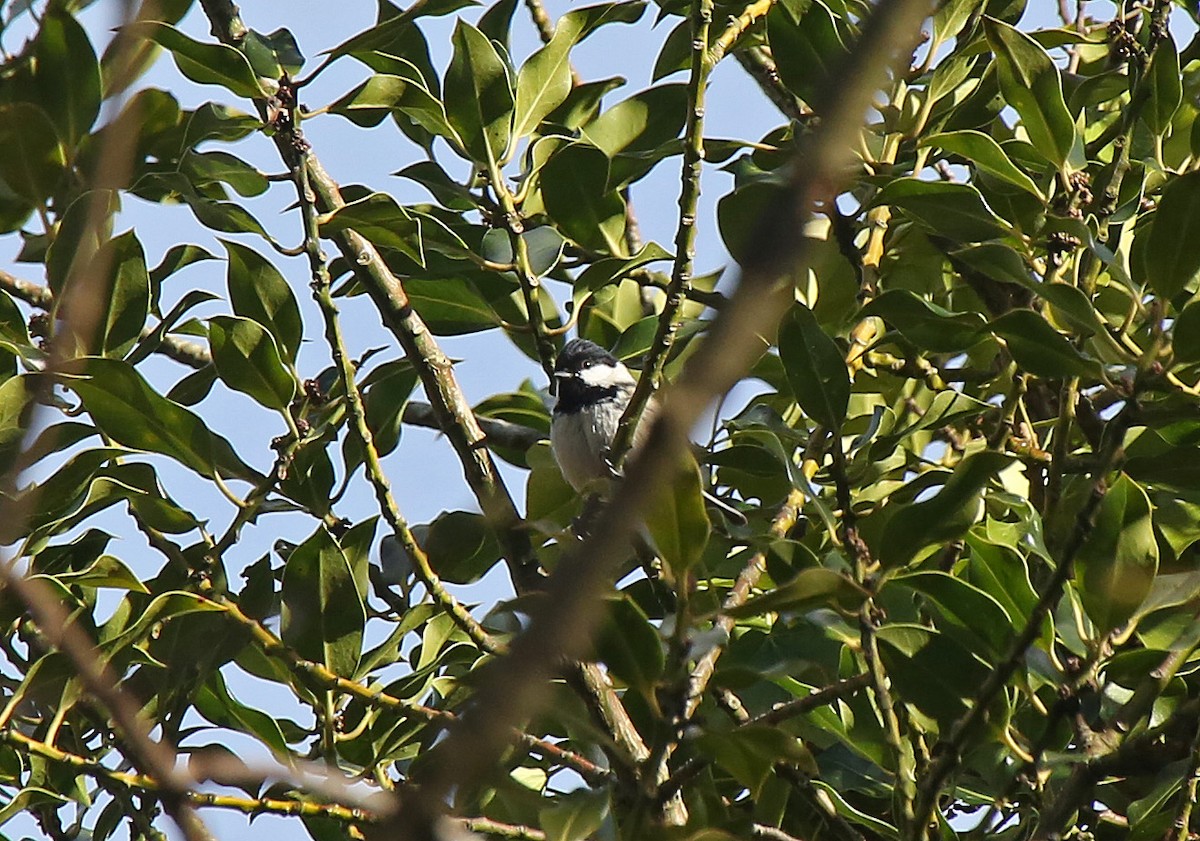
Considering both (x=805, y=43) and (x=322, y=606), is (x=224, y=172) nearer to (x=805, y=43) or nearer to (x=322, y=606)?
(x=322, y=606)

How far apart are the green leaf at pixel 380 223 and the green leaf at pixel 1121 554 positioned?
41.7 inches

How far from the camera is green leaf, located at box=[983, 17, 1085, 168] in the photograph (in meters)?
2.09

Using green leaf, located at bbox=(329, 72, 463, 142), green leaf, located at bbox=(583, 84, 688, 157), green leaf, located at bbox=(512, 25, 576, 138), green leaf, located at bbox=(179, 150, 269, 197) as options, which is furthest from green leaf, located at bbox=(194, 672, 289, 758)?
green leaf, located at bbox=(583, 84, 688, 157)

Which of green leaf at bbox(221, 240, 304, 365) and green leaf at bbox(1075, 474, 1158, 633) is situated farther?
green leaf at bbox(221, 240, 304, 365)

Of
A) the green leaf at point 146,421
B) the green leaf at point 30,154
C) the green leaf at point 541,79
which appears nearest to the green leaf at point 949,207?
the green leaf at point 541,79

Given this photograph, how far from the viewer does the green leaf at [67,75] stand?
2.37m

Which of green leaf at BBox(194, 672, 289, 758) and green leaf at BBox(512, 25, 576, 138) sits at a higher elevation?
green leaf at BBox(512, 25, 576, 138)

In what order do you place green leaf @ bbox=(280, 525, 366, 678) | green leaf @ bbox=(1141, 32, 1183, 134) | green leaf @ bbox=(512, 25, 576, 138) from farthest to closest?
green leaf @ bbox=(512, 25, 576, 138), green leaf @ bbox=(280, 525, 366, 678), green leaf @ bbox=(1141, 32, 1183, 134)

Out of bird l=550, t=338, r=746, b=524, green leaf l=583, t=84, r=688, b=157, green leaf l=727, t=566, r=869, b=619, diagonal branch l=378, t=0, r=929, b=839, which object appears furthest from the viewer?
bird l=550, t=338, r=746, b=524

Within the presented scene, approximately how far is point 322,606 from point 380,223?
1.86ft

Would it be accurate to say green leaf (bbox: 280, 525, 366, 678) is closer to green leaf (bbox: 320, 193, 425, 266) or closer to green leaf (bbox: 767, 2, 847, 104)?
green leaf (bbox: 320, 193, 425, 266)

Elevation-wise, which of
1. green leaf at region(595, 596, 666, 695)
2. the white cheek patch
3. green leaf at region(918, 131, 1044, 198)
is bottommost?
green leaf at region(595, 596, 666, 695)

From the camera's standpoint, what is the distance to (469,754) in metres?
0.58

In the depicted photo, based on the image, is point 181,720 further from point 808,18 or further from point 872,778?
point 808,18
